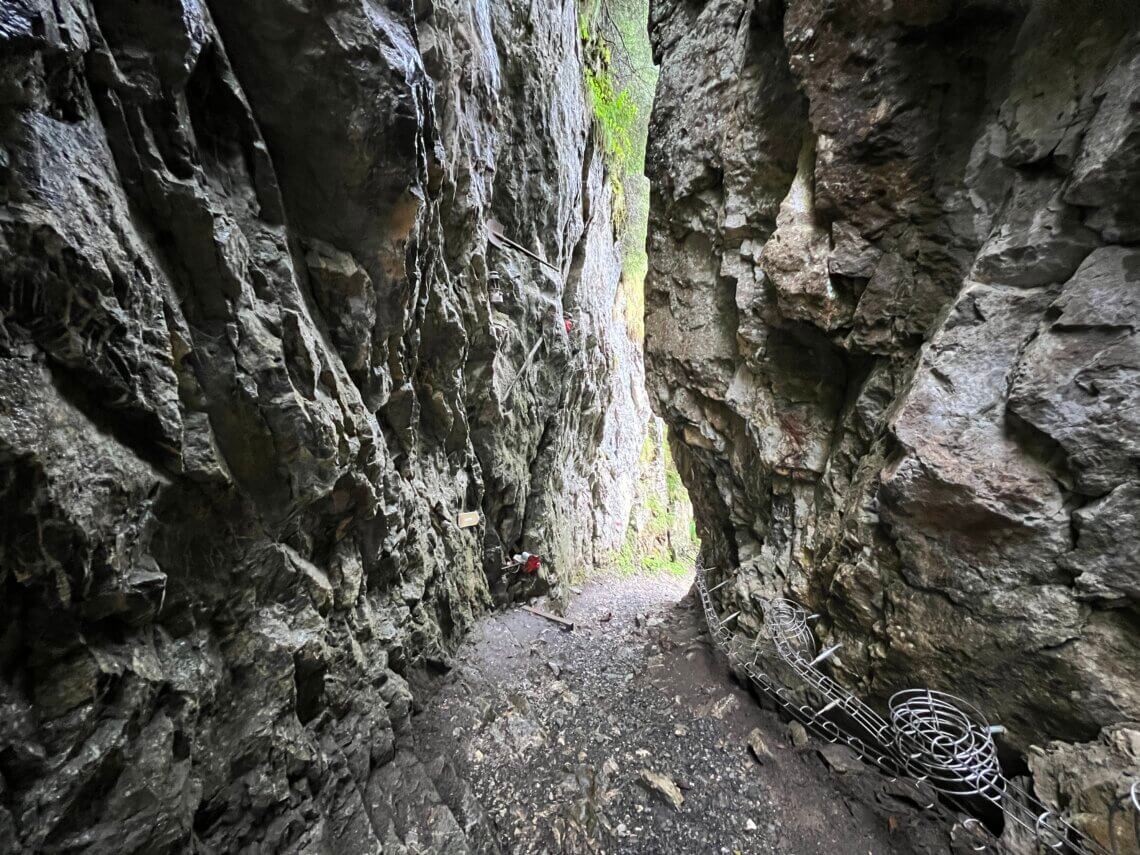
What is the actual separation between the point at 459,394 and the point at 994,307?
271 inches

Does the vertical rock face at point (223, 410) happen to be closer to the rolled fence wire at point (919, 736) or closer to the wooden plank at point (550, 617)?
the wooden plank at point (550, 617)

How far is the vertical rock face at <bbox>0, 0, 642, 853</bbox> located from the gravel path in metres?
0.67

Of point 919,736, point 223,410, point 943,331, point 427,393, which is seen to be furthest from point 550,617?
point 943,331

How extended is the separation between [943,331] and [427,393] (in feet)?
21.3

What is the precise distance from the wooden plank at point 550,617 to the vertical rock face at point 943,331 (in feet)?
13.1

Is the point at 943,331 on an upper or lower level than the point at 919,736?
upper

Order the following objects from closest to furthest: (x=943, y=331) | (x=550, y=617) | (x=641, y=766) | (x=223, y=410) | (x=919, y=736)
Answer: (x=223, y=410), (x=943, y=331), (x=919, y=736), (x=641, y=766), (x=550, y=617)

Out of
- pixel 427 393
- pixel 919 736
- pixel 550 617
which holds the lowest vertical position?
pixel 550 617

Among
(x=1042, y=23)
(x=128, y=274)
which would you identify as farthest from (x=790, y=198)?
(x=128, y=274)

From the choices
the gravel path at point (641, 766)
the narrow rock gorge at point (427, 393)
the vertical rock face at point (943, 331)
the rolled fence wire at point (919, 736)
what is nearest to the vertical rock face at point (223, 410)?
the narrow rock gorge at point (427, 393)

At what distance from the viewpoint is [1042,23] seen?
11.2ft

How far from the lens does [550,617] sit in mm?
9234

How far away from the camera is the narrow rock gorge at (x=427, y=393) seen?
87.1 inches

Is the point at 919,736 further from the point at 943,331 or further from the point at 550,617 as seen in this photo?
the point at 550,617
